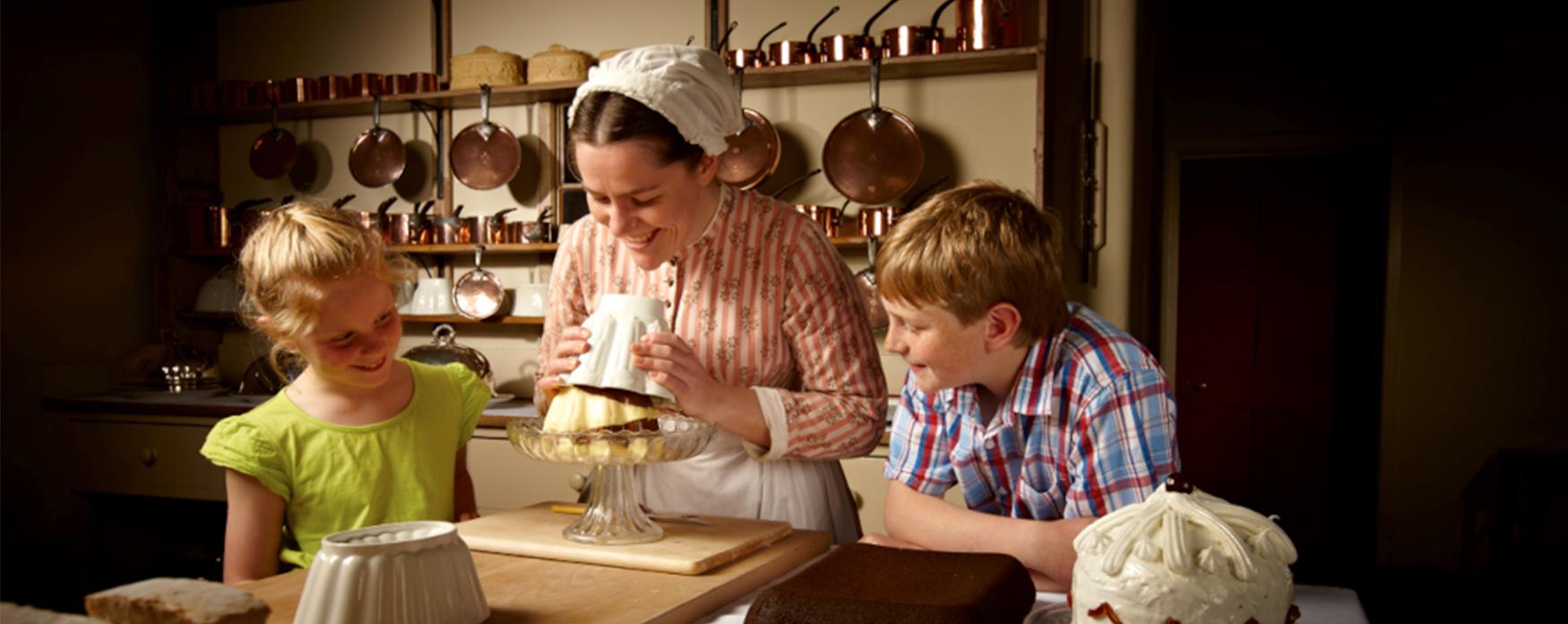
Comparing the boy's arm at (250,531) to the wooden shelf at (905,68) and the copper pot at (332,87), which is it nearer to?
the wooden shelf at (905,68)

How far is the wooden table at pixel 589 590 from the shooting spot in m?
1.05

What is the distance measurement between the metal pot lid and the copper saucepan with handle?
1.37 m

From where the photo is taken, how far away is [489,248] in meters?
3.79

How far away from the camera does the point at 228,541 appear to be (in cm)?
136

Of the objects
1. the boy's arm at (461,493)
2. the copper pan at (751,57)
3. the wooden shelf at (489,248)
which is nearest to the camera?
the boy's arm at (461,493)

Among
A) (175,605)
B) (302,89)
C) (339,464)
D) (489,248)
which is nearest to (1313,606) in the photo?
(175,605)

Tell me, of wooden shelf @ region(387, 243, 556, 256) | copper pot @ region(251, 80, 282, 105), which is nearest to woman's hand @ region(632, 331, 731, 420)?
wooden shelf @ region(387, 243, 556, 256)

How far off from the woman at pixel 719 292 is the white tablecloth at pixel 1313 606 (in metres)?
0.30

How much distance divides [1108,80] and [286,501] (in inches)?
108

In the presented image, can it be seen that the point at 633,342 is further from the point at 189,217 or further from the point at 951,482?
the point at 189,217

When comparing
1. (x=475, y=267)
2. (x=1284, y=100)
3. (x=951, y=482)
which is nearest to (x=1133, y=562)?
(x=951, y=482)

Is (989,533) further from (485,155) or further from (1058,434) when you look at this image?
(485,155)

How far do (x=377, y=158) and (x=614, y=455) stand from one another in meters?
3.23

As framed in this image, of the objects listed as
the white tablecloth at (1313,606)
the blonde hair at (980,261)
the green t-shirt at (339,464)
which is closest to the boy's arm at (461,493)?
the green t-shirt at (339,464)
